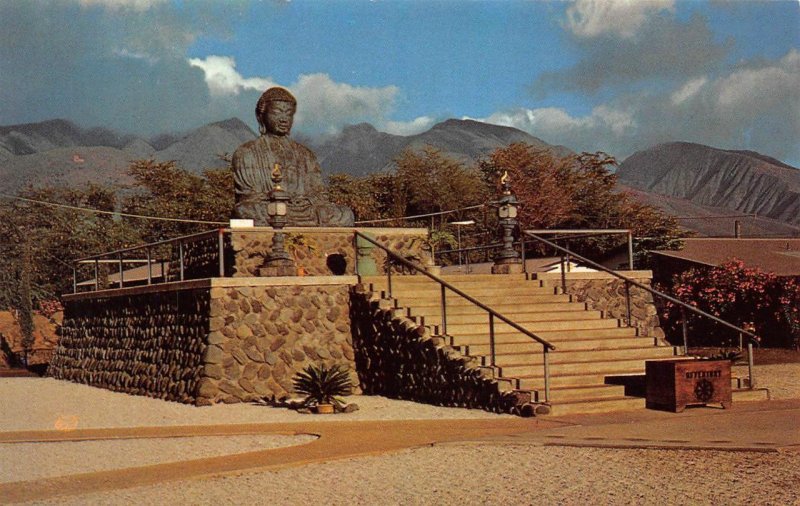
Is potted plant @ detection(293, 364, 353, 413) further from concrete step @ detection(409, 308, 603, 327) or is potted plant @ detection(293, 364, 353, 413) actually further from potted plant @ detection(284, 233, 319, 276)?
potted plant @ detection(284, 233, 319, 276)

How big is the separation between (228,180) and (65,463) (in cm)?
3468

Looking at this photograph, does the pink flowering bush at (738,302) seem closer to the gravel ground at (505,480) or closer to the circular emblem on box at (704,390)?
the circular emblem on box at (704,390)

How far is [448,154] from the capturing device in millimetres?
114188

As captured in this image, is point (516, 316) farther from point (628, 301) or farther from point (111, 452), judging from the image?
point (111, 452)

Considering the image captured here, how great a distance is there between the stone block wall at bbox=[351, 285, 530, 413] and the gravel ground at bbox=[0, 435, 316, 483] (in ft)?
9.73

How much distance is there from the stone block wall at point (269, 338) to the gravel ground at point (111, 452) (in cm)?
404

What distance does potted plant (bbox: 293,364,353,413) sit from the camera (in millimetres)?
14523

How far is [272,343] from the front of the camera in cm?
1659

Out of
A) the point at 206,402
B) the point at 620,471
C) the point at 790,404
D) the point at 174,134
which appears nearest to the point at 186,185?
the point at 206,402

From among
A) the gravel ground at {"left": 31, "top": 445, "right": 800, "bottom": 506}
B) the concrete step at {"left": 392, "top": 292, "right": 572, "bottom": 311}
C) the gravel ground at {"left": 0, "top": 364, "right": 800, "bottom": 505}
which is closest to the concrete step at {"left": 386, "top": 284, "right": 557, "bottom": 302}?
the concrete step at {"left": 392, "top": 292, "right": 572, "bottom": 311}

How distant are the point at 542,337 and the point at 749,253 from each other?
53.3ft

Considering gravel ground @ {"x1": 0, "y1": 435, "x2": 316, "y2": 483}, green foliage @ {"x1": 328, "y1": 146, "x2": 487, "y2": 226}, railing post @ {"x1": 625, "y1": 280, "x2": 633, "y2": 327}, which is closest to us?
gravel ground @ {"x1": 0, "y1": 435, "x2": 316, "y2": 483}

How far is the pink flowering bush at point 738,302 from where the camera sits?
79.2 feet

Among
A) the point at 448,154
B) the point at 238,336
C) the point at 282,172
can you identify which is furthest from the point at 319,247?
the point at 448,154
